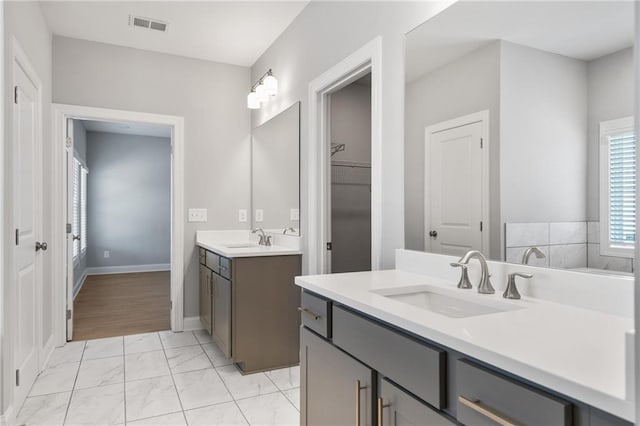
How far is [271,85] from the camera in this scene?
3.36 m

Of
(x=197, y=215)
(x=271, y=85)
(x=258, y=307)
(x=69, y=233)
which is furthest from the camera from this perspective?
(x=197, y=215)

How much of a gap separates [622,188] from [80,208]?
6.86m

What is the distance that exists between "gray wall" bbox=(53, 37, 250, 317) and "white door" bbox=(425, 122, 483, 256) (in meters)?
2.66

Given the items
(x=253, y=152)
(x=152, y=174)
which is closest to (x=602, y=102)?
(x=253, y=152)

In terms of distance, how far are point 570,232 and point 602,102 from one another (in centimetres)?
39

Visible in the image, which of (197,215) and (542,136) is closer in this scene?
(542,136)

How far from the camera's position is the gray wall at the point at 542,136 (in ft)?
4.01

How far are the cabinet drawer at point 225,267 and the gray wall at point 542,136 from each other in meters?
1.91

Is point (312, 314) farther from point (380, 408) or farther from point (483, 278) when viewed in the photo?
point (483, 278)

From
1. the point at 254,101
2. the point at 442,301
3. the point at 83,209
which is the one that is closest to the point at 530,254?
the point at 442,301

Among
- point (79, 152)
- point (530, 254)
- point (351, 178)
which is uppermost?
point (79, 152)

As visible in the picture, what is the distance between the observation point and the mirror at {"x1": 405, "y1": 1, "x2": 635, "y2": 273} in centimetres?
116

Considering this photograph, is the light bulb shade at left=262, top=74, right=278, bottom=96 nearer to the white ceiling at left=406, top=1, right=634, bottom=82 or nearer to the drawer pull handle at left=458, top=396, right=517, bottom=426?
the white ceiling at left=406, top=1, right=634, bottom=82

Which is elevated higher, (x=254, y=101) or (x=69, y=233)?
(x=254, y=101)
